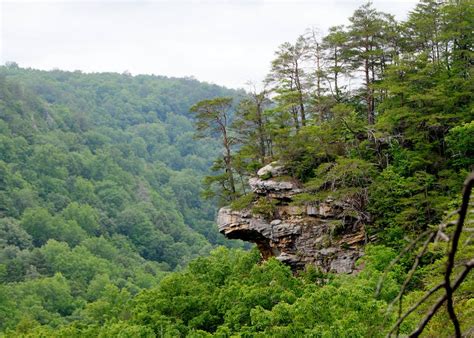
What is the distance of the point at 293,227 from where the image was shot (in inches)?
1019

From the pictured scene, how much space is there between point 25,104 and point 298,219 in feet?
323

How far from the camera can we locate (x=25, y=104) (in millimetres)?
114500

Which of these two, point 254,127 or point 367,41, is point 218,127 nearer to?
point 254,127

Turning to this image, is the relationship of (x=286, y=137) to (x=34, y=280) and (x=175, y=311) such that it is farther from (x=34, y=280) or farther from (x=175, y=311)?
(x=34, y=280)

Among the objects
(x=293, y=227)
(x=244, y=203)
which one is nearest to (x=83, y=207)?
(x=244, y=203)

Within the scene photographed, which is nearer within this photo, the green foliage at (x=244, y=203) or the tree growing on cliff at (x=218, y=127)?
the green foliage at (x=244, y=203)

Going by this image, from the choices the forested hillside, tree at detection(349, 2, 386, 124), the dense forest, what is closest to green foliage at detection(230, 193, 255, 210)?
the dense forest

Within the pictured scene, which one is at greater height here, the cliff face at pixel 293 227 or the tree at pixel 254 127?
the tree at pixel 254 127

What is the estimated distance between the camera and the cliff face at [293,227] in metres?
24.6

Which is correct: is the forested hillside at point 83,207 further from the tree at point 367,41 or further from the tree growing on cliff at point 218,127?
the tree at point 367,41

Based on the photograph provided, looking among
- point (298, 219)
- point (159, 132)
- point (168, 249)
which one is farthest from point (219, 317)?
point (159, 132)

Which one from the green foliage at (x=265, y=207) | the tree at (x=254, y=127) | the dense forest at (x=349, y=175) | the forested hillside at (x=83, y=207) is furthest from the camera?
the forested hillside at (x=83, y=207)

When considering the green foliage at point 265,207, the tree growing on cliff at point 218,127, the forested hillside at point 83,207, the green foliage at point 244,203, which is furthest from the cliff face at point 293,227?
the forested hillside at point 83,207

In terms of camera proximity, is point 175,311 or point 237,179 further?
point 237,179
